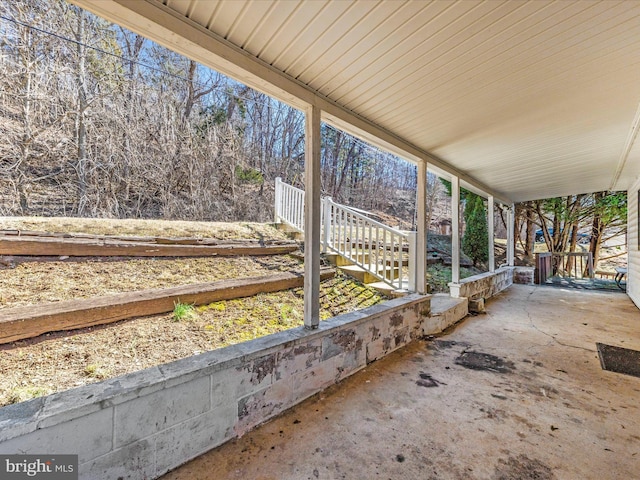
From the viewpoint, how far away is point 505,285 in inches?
281

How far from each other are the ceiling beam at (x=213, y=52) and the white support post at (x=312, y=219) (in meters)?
0.18

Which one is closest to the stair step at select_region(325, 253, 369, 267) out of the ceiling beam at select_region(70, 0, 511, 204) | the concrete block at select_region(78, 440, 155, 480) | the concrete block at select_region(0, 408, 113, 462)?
the ceiling beam at select_region(70, 0, 511, 204)

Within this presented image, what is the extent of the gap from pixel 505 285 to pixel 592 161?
3641 mm

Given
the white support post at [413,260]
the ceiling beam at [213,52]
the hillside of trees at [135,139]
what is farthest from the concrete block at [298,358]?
the hillside of trees at [135,139]

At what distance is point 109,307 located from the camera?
2373 mm

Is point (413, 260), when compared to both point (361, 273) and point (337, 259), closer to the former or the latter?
point (361, 273)

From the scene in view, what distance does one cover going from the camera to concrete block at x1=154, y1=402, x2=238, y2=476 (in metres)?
1.45

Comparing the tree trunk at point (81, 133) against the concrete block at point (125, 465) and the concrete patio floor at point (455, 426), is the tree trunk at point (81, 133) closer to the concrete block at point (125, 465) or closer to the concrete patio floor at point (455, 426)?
the concrete block at point (125, 465)

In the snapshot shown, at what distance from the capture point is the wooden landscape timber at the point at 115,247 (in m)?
2.64

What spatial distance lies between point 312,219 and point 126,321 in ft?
5.98

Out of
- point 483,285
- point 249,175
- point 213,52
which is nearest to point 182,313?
point 213,52

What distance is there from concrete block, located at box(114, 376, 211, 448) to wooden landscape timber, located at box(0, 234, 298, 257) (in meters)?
2.34

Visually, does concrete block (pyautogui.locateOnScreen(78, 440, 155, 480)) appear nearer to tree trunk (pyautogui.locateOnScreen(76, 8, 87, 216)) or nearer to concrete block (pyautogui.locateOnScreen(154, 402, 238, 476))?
concrete block (pyautogui.locateOnScreen(154, 402, 238, 476))

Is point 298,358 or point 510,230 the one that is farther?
point 510,230
